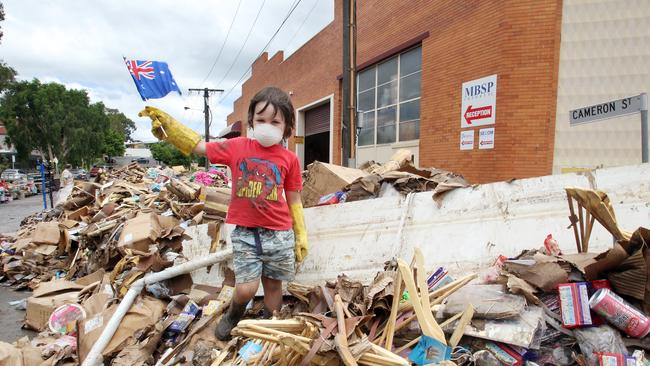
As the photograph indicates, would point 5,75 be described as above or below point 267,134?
above

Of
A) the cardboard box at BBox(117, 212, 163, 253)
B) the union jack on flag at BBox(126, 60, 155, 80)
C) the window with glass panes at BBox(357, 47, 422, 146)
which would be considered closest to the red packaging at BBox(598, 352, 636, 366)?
the cardboard box at BBox(117, 212, 163, 253)

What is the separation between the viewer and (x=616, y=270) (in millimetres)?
1826

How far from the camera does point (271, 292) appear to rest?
2.43 metres

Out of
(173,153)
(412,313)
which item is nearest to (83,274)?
(412,313)

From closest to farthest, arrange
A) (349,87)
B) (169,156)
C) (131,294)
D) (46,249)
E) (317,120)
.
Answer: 1. (131,294)
2. (46,249)
3. (349,87)
4. (317,120)
5. (169,156)

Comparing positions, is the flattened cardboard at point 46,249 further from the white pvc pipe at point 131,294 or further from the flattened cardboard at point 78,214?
the white pvc pipe at point 131,294

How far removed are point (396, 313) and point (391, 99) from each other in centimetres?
856

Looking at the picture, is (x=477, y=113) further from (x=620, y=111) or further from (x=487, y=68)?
(x=620, y=111)

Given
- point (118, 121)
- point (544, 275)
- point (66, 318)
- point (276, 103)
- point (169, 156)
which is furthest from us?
point (118, 121)

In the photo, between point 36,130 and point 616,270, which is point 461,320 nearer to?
point 616,270

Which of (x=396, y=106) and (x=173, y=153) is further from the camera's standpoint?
(x=173, y=153)

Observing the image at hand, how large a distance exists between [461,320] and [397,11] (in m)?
9.10

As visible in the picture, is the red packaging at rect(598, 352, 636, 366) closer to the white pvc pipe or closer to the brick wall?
the white pvc pipe

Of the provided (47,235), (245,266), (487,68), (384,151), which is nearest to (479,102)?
(487,68)
